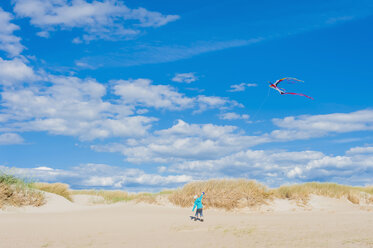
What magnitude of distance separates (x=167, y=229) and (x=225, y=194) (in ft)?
23.8

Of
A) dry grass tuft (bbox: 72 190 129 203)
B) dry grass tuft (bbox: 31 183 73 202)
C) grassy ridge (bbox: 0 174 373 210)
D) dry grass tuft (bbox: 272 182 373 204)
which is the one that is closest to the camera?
grassy ridge (bbox: 0 174 373 210)

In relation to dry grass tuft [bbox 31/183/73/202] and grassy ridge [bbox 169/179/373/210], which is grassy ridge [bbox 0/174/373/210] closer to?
grassy ridge [bbox 169/179/373/210]

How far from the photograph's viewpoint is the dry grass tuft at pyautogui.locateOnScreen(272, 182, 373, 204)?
22078 mm

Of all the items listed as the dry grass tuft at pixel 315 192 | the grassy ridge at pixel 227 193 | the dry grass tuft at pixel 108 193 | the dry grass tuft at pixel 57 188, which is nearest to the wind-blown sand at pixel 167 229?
the grassy ridge at pixel 227 193

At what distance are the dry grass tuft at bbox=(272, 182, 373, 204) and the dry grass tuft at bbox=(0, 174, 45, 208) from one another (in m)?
14.6

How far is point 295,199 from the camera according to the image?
21.8 meters

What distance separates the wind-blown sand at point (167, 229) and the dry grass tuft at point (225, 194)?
52cm

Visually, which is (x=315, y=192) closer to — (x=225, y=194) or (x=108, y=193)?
(x=225, y=194)

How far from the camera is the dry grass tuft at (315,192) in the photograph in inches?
869

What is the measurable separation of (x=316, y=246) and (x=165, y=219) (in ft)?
27.4

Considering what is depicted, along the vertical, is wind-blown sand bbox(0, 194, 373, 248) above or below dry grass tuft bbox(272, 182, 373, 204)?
below

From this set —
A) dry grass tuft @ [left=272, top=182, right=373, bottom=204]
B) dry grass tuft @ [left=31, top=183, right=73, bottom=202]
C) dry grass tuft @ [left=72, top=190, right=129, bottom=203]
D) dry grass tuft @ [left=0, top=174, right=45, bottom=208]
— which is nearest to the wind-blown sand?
dry grass tuft @ [left=0, top=174, right=45, bottom=208]

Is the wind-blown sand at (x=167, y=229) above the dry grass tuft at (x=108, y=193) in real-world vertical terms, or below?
below

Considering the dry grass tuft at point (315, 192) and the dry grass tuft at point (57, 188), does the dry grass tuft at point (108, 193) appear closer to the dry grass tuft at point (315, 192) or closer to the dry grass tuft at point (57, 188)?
the dry grass tuft at point (57, 188)
